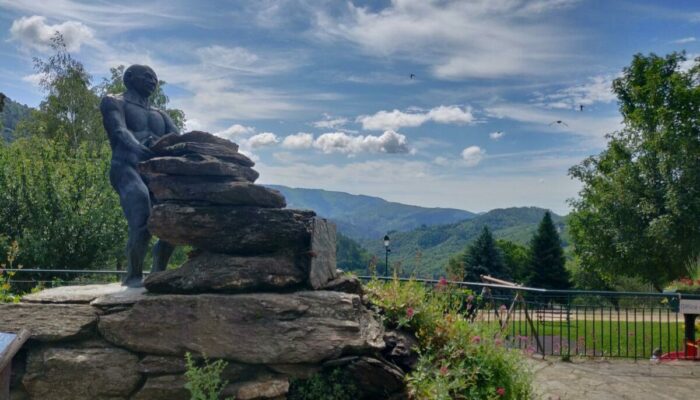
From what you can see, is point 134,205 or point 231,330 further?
point 134,205

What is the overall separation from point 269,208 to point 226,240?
61 centimetres

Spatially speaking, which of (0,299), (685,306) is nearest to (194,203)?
(0,299)

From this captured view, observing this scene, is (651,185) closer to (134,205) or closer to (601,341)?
(601,341)

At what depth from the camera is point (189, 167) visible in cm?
550

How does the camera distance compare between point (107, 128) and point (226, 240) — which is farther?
point (107, 128)

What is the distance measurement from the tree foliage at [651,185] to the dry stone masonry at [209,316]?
68.0 feet

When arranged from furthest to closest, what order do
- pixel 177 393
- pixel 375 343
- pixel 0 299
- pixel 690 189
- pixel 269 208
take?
pixel 690 189, pixel 0 299, pixel 269 208, pixel 375 343, pixel 177 393

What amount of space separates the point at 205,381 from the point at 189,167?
2253 mm

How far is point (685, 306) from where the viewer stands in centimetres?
853

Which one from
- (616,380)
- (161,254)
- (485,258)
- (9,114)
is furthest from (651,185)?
(9,114)

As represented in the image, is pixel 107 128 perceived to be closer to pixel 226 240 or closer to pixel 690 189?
pixel 226 240

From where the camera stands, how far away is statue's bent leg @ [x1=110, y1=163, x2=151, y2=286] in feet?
19.0

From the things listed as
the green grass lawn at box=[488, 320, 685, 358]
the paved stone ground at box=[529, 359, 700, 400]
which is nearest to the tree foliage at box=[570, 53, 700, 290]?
the green grass lawn at box=[488, 320, 685, 358]

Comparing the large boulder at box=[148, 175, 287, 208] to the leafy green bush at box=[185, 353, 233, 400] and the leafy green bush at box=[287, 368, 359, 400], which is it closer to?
the leafy green bush at box=[185, 353, 233, 400]
